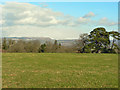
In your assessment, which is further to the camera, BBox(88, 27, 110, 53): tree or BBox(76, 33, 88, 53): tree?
BBox(76, 33, 88, 53): tree

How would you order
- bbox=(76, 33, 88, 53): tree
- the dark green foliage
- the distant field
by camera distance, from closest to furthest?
the distant field → the dark green foliage → bbox=(76, 33, 88, 53): tree

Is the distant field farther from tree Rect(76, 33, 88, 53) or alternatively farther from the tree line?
tree Rect(76, 33, 88, 53)

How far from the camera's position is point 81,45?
4553cm

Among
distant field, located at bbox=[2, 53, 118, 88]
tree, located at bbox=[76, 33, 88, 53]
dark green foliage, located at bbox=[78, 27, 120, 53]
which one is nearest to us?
distant field, located at bbox=[2, 53, 118, 88]

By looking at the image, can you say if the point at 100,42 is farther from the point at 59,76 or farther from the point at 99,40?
the point at 59,76

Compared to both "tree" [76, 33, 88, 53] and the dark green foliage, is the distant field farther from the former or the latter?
"tree" [76, 33, 88, 53]

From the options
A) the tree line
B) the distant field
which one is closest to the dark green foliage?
the tree line

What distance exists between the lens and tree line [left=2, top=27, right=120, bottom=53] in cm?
3928

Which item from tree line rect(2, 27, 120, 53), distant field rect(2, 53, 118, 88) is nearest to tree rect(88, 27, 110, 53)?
tree line rect(2, 27, 120, 53)

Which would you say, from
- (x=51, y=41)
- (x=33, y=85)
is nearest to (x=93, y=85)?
(x=33, y=85)

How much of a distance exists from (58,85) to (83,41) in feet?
127

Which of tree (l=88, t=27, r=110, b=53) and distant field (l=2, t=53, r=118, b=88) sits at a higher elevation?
tree (l=88, t=27, r=110, b=53)

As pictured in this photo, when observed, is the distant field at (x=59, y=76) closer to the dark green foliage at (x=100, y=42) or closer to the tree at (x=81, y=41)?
the dark green foliage at (x=100, y=42)

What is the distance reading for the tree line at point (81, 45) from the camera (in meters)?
39.3
